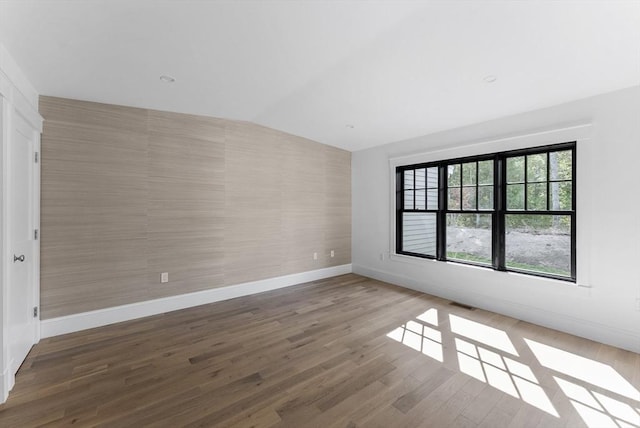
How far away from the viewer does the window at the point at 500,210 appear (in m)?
3.19

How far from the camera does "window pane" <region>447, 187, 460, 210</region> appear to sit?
416cm

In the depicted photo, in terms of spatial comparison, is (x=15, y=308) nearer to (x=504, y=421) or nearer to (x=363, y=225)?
(x=504, y=421)

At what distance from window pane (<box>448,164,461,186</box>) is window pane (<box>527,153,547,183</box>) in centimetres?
89

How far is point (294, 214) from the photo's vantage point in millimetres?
4871

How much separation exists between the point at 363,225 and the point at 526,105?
317cm

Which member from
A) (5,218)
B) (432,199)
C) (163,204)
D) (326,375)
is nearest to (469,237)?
(432,199)

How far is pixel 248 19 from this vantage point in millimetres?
2008

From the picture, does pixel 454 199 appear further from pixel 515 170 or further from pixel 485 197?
pixel 515 170

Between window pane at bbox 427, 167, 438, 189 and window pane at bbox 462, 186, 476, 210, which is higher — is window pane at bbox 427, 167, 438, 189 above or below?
above

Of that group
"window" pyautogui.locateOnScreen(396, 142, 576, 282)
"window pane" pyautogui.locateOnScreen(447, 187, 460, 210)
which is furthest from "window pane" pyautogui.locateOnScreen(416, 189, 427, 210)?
"window pane" pyautogui.locateOnScreen(447, 187, 460, 210)

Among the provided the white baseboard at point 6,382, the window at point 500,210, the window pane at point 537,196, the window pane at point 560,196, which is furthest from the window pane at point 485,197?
the white baseboard at point 6,382

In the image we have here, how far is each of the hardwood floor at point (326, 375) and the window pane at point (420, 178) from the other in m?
2.14

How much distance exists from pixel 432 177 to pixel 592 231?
2.10m

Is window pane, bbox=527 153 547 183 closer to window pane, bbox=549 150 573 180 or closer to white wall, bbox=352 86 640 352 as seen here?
window pane, bbox=549 150 573 180
